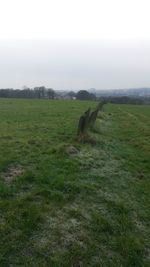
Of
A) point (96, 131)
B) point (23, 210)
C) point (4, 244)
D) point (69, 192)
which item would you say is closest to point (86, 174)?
point (69, 192)

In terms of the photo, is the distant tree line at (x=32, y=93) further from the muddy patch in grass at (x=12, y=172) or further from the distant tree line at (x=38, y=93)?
the muddy patch in grass at (x=12, y=172)

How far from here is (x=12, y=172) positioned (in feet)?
27.6

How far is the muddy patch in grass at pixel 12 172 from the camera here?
7896 millimetres

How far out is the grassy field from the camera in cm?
500

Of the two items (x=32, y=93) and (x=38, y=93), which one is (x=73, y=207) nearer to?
(x=32, y=93)

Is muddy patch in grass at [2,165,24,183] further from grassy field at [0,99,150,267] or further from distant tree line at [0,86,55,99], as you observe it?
distant tree line at [0,86,55,99]

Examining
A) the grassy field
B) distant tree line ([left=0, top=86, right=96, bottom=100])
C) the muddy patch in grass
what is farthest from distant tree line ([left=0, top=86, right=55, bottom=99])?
the muddy patch in grass

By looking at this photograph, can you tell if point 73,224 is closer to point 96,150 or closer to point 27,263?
point 27,263

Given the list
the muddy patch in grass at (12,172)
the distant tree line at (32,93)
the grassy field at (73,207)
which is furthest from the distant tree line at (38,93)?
the muddy patch in grass at (12,172)

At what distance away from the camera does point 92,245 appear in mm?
5234

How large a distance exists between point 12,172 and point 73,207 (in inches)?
99.3

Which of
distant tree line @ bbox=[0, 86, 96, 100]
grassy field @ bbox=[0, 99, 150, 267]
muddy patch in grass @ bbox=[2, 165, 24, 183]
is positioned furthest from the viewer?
distant tree line @ bbox=[0, 86, 96, 100]

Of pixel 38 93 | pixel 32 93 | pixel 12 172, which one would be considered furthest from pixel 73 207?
pixel 38 93

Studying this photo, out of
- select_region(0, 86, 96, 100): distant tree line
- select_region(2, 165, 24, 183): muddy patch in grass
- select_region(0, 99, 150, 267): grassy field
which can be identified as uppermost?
select_region(2, 165, 24, 183): muddy patch in grass
